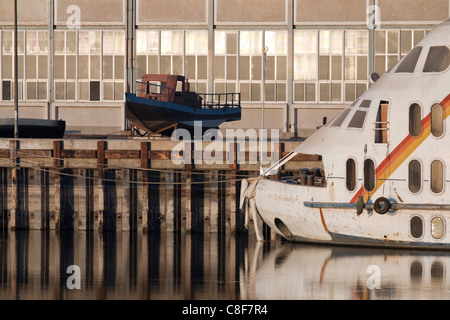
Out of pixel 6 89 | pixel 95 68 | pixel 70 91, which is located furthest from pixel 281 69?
pixel 6 89

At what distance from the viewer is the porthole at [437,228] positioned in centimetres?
3253

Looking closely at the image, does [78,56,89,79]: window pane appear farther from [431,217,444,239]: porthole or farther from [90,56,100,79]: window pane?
[431,217,444,239]: porthole

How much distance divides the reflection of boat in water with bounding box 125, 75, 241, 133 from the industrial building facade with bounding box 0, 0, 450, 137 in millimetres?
3032

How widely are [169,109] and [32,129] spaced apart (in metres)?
5.70

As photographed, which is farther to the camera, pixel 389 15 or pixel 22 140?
pixel 389 15

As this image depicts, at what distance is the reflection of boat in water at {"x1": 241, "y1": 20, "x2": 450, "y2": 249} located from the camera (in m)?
32.3

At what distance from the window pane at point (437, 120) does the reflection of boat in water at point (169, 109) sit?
17.3m

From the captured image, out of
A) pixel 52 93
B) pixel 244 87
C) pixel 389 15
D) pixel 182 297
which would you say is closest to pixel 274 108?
pixel 244 87

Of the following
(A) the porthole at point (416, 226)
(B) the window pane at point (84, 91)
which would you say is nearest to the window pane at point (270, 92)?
(B) the window pane at point (84, 91)

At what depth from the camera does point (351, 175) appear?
33.1 metres

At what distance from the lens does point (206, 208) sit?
37375 millimetres

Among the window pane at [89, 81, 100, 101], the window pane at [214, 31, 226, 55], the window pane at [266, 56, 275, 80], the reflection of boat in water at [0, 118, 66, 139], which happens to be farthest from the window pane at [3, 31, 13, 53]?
the window pane at [266, 56, 275, 80]
